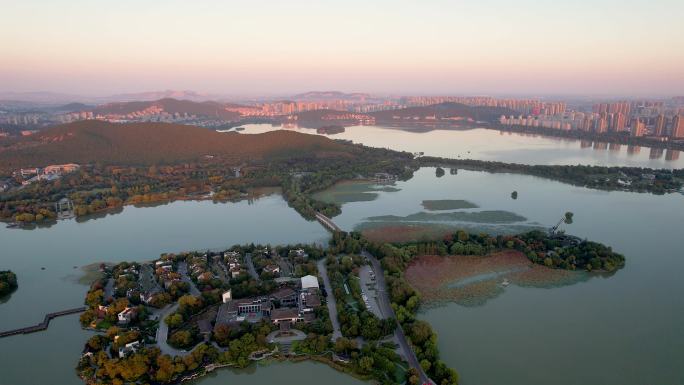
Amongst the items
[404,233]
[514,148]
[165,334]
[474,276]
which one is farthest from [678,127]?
[165,334]

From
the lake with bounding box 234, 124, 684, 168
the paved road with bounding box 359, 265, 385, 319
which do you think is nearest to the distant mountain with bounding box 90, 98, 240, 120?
the lake with bounding box 234, 124, 684, 168

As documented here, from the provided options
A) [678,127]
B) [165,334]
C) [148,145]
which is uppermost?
[678,127]

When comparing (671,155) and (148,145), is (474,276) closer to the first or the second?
(148,145)

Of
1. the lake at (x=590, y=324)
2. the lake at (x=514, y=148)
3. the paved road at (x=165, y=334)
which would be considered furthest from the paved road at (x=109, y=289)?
the lake at (x=514, y=148)

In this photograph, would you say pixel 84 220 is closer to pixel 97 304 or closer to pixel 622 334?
pixel 97 304

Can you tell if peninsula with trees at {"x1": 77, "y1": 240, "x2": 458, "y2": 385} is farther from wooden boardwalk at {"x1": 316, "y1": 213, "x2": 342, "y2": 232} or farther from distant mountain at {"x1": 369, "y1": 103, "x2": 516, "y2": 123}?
distant mountain at {"x1": 369, "y1": 103, "x2": 516, "y2": 123}

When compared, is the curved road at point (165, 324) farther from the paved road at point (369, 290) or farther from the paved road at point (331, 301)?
the paved road at point (369, 290)

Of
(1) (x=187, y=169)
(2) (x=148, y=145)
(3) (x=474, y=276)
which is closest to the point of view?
(3) (x=474, y=276)
